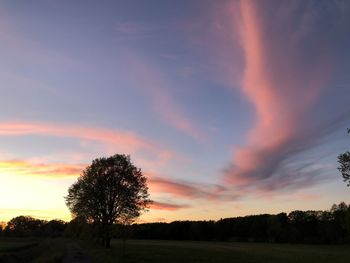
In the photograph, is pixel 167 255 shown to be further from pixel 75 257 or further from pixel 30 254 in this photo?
pixel 30 254

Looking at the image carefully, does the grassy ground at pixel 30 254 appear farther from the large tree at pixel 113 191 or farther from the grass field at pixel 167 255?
the large tree at pixel 113 191

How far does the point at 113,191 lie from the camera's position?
6800 cm

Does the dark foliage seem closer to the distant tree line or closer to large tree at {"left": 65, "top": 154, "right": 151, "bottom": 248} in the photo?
the distant tree line

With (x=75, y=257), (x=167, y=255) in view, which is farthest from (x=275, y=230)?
(x=75, y=257)

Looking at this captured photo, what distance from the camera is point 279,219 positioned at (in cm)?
18388

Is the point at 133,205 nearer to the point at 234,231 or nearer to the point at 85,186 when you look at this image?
the point at 85,186

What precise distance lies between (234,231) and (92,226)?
133 m

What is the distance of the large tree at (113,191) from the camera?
67562mm

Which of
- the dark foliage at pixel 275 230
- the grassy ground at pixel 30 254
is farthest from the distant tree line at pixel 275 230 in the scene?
the grassy ground at pixel 30 254

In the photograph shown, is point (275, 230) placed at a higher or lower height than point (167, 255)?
higher

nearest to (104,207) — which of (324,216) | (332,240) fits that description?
(332,240)

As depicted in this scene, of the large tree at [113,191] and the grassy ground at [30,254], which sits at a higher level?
the large tree at [113,191]

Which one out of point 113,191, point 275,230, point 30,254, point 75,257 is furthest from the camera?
point 275,230

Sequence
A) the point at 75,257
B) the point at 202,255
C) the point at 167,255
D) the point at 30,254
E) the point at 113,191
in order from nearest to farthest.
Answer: the point at 75,257 → the point at 167,255 → the point at 202,255 → the point at 30,254 → the point at 113,191
